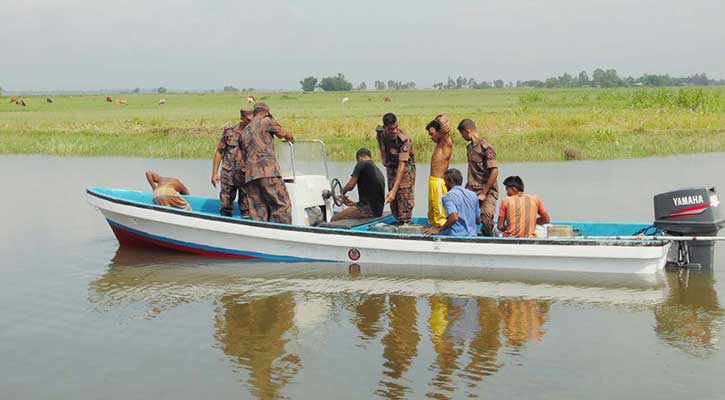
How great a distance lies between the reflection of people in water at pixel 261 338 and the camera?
6.72 m

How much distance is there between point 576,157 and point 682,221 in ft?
47.1

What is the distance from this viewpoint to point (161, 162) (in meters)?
24.4

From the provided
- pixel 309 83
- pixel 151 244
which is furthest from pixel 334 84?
pixel 151 244

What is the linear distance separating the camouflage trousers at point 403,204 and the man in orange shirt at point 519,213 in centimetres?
136

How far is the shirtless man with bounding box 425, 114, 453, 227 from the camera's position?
33.3ft

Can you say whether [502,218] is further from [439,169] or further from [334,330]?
[334,330]

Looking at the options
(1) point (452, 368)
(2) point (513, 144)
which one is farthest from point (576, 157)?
(1) point (452, 368)

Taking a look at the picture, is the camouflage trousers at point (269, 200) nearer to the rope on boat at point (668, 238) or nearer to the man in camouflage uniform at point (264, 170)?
the man in camouflage uniform at point (264, 170)

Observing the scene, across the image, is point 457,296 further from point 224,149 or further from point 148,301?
point 224,149

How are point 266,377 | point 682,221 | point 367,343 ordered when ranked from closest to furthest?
1. point 266,377
2. point 367,343
3. point 682,221

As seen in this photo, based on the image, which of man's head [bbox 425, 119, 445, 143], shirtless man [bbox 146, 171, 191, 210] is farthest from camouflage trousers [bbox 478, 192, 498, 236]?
shirtless man [bbox 146, 171, 191, 210]

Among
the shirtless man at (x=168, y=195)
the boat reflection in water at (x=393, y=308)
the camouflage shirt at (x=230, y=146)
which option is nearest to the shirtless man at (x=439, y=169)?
the boat reflection in water at (x=393, y=308)

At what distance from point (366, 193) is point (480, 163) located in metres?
1.72

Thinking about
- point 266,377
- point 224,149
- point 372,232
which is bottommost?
point 266,377
